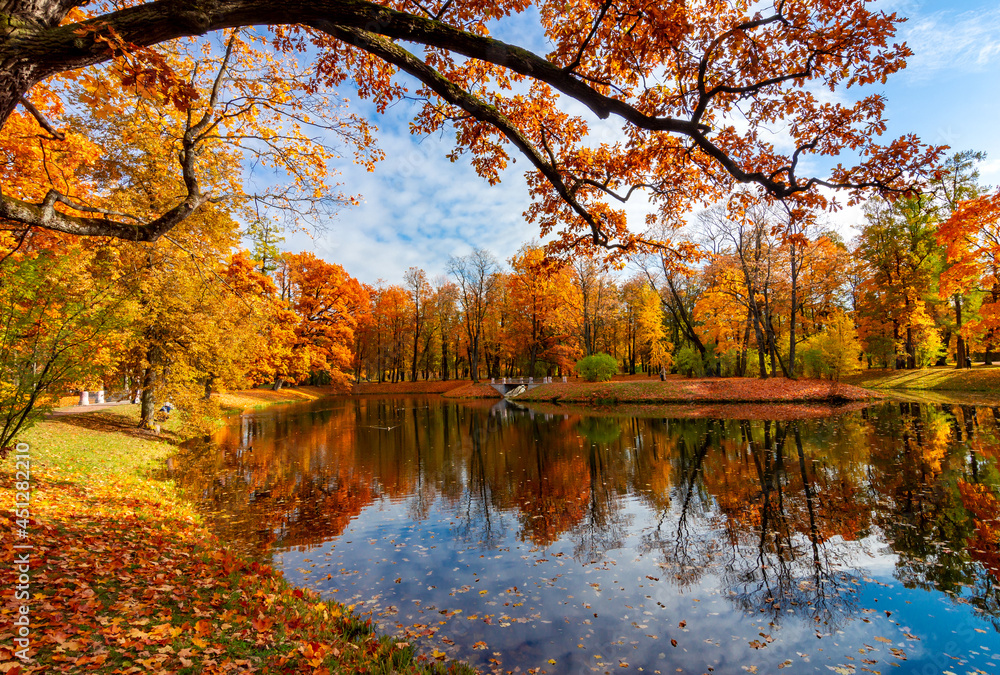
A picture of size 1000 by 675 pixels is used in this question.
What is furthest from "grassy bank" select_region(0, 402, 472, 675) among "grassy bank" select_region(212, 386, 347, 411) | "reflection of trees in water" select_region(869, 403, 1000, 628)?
"grassy bank" select_region(212, 386, 347, 411)

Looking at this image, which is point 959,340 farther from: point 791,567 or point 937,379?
point 791,567

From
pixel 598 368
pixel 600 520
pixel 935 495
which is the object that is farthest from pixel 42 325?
pixel 598 368

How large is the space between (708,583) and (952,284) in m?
23.3

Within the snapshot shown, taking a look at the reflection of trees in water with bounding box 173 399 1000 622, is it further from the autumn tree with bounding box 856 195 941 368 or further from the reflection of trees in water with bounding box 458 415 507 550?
the autumn tree with bounding box 856 195 941 368

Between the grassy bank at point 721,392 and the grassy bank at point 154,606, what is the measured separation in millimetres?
23148

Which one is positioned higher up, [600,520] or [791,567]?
[791,567]

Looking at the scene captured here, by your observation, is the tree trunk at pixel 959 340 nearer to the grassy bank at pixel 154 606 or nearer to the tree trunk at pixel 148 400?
the grassy bank at pixel 154 606

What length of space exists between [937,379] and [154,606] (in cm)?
3885

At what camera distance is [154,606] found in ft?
13.0

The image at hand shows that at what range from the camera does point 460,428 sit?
20.5m

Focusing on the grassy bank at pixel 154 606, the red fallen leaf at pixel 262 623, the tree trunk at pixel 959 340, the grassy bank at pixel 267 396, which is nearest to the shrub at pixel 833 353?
the tree trunk at pixel 959 340

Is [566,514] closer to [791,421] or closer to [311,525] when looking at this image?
[311,525]

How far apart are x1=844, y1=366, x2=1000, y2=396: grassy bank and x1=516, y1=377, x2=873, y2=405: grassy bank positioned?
22.5 ft

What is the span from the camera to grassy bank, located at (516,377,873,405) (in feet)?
74.3
